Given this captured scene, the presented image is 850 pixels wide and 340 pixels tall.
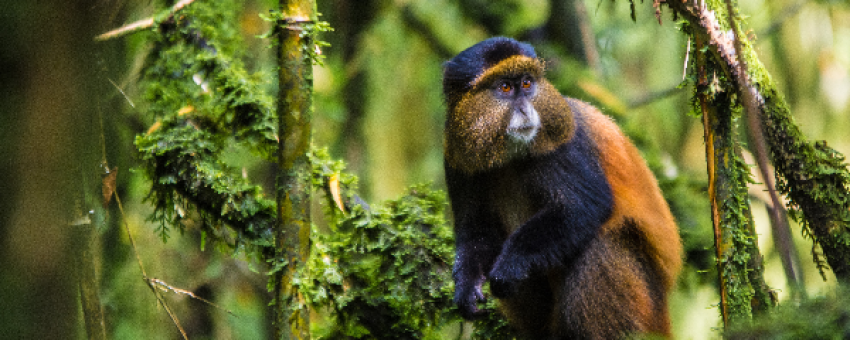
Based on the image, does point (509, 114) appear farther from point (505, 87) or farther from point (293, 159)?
point (293, 159)

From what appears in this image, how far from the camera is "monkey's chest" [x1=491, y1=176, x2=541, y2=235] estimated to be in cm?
433

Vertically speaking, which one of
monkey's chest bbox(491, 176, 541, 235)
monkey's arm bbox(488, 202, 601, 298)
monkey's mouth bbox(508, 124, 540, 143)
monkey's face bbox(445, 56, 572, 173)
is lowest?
monkey's arm bbox(488, 202, 601, 298)

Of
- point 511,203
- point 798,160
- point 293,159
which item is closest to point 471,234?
→ point 511,203

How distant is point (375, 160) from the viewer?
930 centimetres

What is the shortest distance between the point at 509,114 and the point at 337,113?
2.85 meters

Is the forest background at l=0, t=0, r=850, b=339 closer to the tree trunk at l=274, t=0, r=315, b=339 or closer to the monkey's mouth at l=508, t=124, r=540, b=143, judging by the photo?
the tree trunk at l=274, t=0, r=315, b=339

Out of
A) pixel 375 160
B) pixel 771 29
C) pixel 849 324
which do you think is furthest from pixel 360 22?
pixel 849 324

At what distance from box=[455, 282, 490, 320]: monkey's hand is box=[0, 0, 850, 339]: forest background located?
1.20 m

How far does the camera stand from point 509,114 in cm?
406

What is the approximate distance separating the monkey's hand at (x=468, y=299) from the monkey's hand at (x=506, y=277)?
7.5 inches

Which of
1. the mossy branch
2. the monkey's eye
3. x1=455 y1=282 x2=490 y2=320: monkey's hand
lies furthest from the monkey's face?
the mossy branch

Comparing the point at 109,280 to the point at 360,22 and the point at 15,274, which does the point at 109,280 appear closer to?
the point at 360,22

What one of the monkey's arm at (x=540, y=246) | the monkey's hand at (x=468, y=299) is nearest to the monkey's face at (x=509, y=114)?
the monkey's arm at (x=540, y=246)

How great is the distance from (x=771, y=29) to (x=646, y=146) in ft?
7.12
